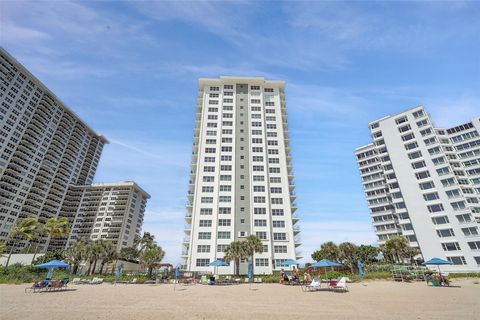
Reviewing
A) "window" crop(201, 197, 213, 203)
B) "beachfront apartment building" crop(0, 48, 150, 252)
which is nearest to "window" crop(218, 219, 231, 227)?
"window" crop(201, 197, 213, 203)

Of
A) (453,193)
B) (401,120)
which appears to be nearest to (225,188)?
(453,193)

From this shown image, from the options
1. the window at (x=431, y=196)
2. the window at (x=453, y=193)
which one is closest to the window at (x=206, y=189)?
A: the window at (x=431, y=196)

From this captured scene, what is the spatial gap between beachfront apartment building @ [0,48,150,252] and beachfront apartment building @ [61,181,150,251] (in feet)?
3.25

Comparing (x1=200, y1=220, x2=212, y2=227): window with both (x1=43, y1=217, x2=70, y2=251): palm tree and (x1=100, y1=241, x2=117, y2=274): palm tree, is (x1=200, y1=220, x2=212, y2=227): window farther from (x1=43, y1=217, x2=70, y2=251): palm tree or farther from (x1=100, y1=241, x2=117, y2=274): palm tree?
(x1=43, y1=217, x2=70, y2=251): palm tree

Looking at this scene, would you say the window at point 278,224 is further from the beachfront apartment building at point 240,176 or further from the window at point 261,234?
the window at point 261,234

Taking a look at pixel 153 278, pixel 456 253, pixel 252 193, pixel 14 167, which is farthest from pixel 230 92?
pixel 14 167

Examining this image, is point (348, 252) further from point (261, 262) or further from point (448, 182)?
point (448, 182)

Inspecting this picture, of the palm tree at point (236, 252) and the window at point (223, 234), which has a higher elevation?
the window at point (223, 234)

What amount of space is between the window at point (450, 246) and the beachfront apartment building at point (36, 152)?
119 m

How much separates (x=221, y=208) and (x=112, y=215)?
86047mm

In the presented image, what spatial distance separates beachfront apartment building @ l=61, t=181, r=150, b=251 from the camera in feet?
388

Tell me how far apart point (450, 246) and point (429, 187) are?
14.6m

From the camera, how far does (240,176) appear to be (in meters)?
64.9

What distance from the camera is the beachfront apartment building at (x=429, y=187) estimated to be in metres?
57.3
